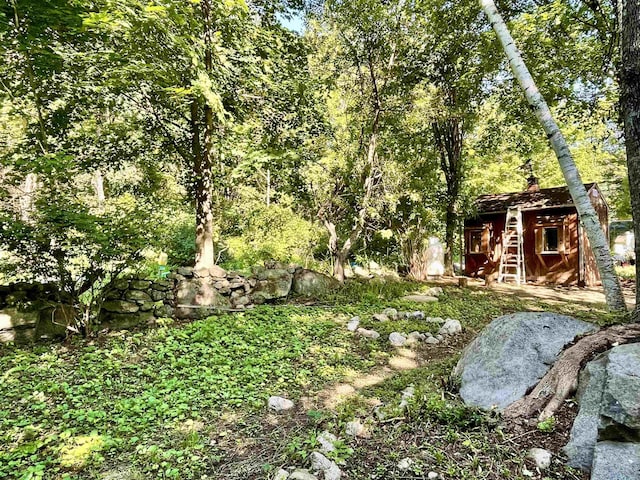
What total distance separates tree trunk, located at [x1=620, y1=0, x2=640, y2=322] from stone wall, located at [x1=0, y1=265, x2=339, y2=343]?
5.19 metres

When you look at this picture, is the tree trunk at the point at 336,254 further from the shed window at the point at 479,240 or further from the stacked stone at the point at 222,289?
the shed window at the point at 479,240

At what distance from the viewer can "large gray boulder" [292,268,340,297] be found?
7.12m

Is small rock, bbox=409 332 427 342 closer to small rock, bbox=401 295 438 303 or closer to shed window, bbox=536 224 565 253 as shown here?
small rock, bbox=401 295 438 303

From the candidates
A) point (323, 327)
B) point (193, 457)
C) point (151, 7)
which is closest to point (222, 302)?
point (323, 327)

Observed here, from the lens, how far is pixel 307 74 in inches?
270

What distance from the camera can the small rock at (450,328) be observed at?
200 inches

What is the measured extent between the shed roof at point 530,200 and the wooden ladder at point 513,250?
16.4 inches

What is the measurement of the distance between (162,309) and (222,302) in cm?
94

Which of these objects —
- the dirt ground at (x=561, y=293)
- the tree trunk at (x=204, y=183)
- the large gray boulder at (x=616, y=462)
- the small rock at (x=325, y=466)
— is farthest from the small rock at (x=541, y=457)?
the dirt ground at (x=561, y=293)

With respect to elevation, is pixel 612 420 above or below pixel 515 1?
below

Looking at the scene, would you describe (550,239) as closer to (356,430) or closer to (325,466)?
(356,430)

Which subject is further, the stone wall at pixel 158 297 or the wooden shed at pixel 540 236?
the wooden shed at pixel 540 236

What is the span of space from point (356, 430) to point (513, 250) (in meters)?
11.2

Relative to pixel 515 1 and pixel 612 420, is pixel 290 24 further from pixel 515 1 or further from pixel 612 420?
pixel 612 420
